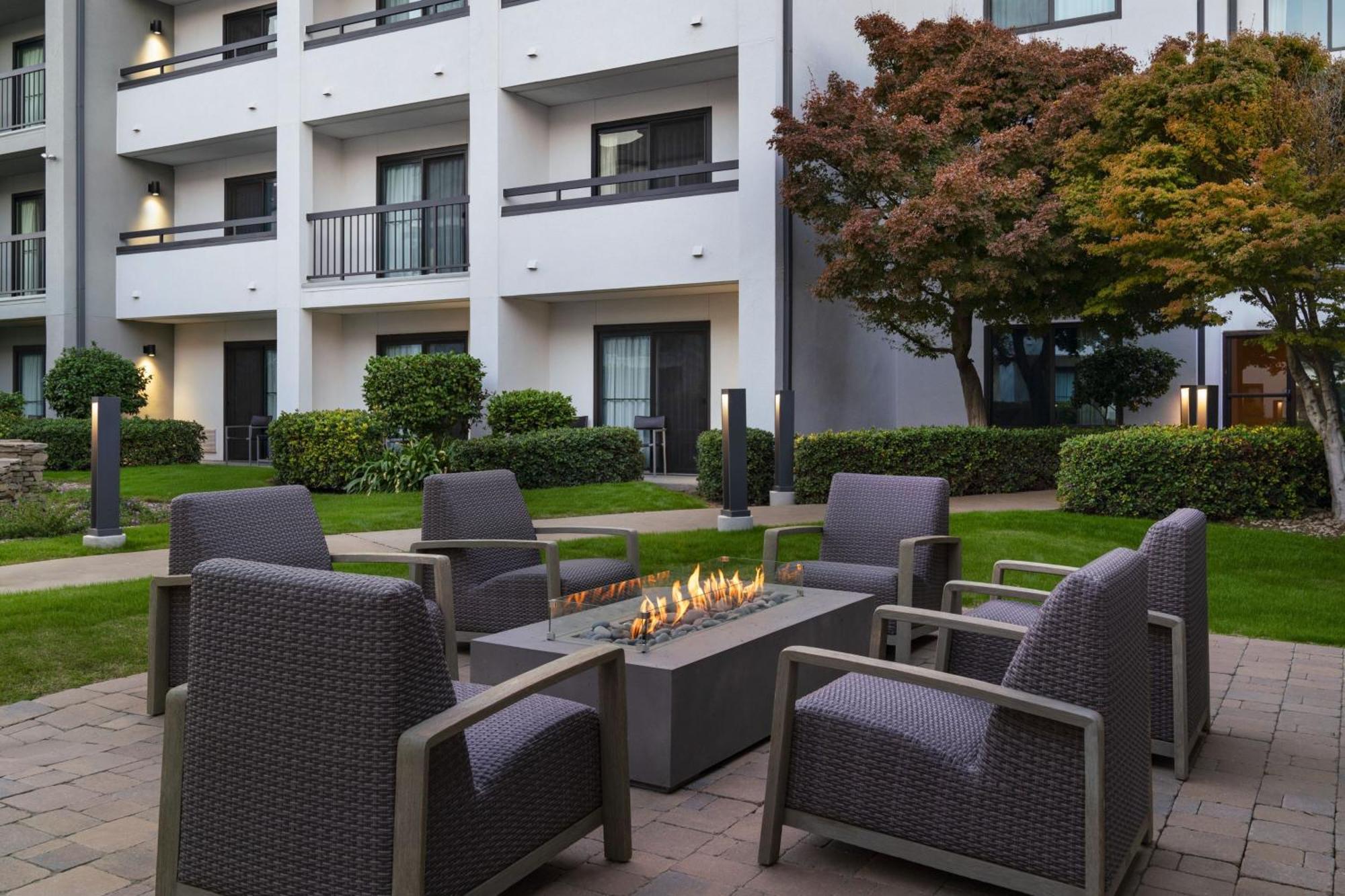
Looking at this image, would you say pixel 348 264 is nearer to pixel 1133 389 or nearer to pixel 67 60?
pixel 67 60

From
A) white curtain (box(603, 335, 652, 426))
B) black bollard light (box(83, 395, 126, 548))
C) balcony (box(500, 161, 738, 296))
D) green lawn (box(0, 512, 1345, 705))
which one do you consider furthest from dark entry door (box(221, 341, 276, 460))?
green lawn (box(0, 512, 1345, 705))

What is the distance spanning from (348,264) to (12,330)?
889 centimetres

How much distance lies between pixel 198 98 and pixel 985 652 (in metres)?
17.6

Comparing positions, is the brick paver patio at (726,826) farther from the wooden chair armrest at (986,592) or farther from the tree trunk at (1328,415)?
the tree trunk at (1328,415)

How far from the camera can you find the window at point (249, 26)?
18.5m

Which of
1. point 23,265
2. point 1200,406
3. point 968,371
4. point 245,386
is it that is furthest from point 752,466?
point 23,265

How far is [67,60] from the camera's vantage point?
17.9m

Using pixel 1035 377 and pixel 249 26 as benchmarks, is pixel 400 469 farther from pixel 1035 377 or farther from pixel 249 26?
pixel 249 26

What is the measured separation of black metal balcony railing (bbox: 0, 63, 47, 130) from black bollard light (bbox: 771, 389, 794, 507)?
15.3 metres

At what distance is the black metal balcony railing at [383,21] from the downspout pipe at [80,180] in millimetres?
4324

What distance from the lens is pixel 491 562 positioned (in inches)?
221

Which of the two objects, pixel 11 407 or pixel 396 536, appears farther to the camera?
pixel 11 407

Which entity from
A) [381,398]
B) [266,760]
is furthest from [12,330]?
[266,760]

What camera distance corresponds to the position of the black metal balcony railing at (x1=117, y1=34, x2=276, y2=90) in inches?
675
